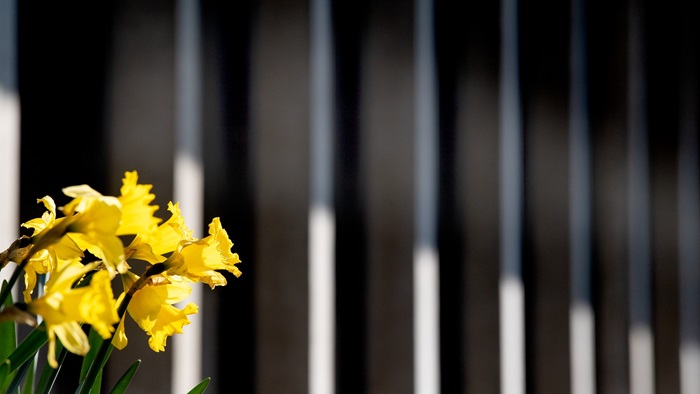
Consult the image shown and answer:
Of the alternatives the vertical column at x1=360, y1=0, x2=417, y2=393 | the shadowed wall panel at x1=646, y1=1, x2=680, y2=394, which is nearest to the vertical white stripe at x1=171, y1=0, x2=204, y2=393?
the vertical column at x1=360, y1=0, x2=417, y2=393

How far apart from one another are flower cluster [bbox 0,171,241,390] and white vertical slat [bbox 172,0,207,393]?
420 mm

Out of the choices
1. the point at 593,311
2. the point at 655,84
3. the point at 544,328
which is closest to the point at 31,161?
the point at 544,328

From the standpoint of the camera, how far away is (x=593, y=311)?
1.42 meters

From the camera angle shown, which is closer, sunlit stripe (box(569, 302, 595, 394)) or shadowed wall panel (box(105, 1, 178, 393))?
shadowed wall panel (box(105, 1, 178, 393))

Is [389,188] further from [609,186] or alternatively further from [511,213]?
[609,186]

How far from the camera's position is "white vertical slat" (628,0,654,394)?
1.47m

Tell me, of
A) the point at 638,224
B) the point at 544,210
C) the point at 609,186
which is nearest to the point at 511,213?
the point at 544,210

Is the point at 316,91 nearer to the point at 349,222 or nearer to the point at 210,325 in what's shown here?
the point at 349,222

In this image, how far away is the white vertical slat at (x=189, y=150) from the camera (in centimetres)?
86

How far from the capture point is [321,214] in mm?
991

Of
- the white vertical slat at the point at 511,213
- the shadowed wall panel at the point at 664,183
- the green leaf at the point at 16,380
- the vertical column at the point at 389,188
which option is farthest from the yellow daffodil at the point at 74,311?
the shadowed wall panel at the point at 664,183

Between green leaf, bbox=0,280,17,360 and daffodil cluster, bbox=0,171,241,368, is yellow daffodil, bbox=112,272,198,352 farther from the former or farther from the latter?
green leaf, bbox=0,280,17,360

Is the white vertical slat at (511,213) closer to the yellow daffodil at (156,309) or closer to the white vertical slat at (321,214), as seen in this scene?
the white vertical slat at (321,214)

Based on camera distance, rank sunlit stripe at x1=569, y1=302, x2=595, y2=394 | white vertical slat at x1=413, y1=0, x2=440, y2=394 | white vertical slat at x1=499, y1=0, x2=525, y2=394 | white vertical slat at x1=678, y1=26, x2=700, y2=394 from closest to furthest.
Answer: white vertical slat at x1=413, y1=0, x2=440, y2=394 < white vertical slat at x1=499, y1=0, x2=525, y2=394 < sunlit stripe at x1=569, y1=302, x2=595, y2=394 < white vertical slat at x1=678, y1=26, x2=700, y2=394
